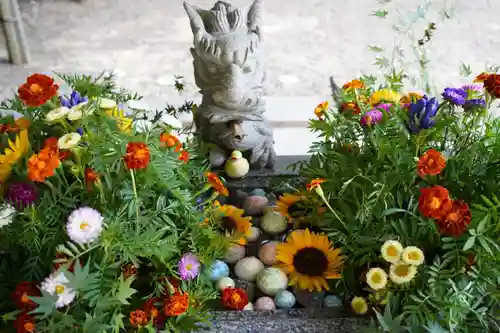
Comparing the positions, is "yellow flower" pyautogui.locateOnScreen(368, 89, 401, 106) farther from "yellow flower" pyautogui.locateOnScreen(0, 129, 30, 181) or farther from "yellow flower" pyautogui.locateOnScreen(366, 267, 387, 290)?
"yellow flower" pyautogui.locateOnScreen(0, 129, 30, 181)

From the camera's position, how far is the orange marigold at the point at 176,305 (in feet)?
2.92

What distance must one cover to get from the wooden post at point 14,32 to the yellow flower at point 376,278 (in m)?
2.13

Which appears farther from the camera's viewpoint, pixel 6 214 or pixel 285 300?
pixel 285 300

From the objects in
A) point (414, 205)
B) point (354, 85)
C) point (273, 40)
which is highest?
point (354, 85)

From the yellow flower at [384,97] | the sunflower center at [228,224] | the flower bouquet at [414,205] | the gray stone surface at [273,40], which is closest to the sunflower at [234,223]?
the sunflower center at [228,224]

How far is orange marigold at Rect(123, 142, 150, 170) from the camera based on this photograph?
81 centimetres

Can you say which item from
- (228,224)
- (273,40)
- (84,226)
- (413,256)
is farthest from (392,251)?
(273,40)

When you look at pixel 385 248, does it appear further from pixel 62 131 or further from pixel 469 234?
pixel 62 131

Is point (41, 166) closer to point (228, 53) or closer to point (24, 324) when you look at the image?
point (24, 324)

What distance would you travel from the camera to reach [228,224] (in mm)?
1130

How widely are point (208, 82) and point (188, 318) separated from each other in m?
0.54

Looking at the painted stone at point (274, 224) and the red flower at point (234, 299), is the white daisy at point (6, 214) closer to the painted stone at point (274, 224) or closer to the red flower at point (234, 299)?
the red flower at point (234, 299)

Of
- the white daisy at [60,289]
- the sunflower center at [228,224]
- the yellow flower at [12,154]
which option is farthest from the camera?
the sunflower center at [228,224]

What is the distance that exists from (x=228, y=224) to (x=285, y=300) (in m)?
0.20
